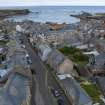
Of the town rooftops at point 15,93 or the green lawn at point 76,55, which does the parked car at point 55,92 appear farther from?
the green lawn at point 76,55

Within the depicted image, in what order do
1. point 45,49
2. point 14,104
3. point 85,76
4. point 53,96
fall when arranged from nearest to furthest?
point 14,104 < point 53,96 < point 85,76 < point 45,49

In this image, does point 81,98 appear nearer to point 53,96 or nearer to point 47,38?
point 53,96

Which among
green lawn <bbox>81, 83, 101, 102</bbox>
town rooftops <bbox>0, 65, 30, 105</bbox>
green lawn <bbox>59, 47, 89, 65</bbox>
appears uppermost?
town rooftops <bbox>0, 65, 30, 105</bbox>

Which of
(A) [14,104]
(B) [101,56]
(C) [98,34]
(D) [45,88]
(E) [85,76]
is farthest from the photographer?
(C) [98,34]

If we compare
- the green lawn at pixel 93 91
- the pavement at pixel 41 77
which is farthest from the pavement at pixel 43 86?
the green lawn at pixel 93 91

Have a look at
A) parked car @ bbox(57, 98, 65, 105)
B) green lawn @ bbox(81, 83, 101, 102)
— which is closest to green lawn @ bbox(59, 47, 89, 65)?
green lawn @ bbox(81, 83, 101, 102)

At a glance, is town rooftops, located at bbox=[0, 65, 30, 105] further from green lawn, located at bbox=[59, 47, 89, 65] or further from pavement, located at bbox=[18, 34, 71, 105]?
green lawn, located at bbox=[59, 47, 89, 65]

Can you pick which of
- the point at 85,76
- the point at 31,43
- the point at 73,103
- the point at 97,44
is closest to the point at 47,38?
the point at 31,43
